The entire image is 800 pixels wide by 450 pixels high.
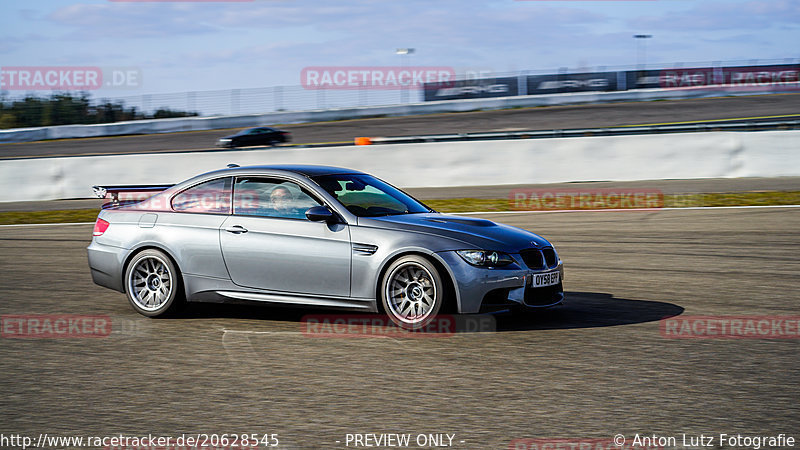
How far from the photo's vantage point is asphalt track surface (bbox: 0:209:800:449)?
4395 mm

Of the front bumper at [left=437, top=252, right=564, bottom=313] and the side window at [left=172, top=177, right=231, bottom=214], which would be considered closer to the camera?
the front bumper at [left=437, top=252, right=564, bottom=313]

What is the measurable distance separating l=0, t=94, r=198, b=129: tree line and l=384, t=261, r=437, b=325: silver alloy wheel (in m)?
40.2

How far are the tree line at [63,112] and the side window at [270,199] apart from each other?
39023 millimetres

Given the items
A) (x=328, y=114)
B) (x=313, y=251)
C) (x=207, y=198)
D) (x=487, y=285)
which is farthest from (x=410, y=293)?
(x=328, y=114)

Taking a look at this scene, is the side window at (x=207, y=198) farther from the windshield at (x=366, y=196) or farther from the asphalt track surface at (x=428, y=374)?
the asphalt track surface at (x=428, y=374)

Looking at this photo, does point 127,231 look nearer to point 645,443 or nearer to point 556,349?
point 556,349

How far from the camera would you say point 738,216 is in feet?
46.2

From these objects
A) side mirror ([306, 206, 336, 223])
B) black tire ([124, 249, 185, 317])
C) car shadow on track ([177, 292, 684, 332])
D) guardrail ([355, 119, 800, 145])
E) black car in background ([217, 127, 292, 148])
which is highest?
black car in background ([217, 127, 292, 148])

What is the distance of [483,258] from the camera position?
21.3 ft

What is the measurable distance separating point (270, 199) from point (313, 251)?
2.38 feet

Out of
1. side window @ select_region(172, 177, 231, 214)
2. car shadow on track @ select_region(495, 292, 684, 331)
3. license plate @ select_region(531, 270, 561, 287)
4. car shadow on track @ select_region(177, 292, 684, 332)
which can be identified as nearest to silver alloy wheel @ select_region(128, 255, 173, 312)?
car shadow on track @ select_region(177, 292, 684, 332)

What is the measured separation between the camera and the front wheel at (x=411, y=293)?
6.54m

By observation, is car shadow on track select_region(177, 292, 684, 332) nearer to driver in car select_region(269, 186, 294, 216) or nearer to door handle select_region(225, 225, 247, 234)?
door handle select_region(225, 225, 247, 234)

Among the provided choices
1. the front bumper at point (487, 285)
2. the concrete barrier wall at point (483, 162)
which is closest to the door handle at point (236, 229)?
the front bumper at point (487, 285)
